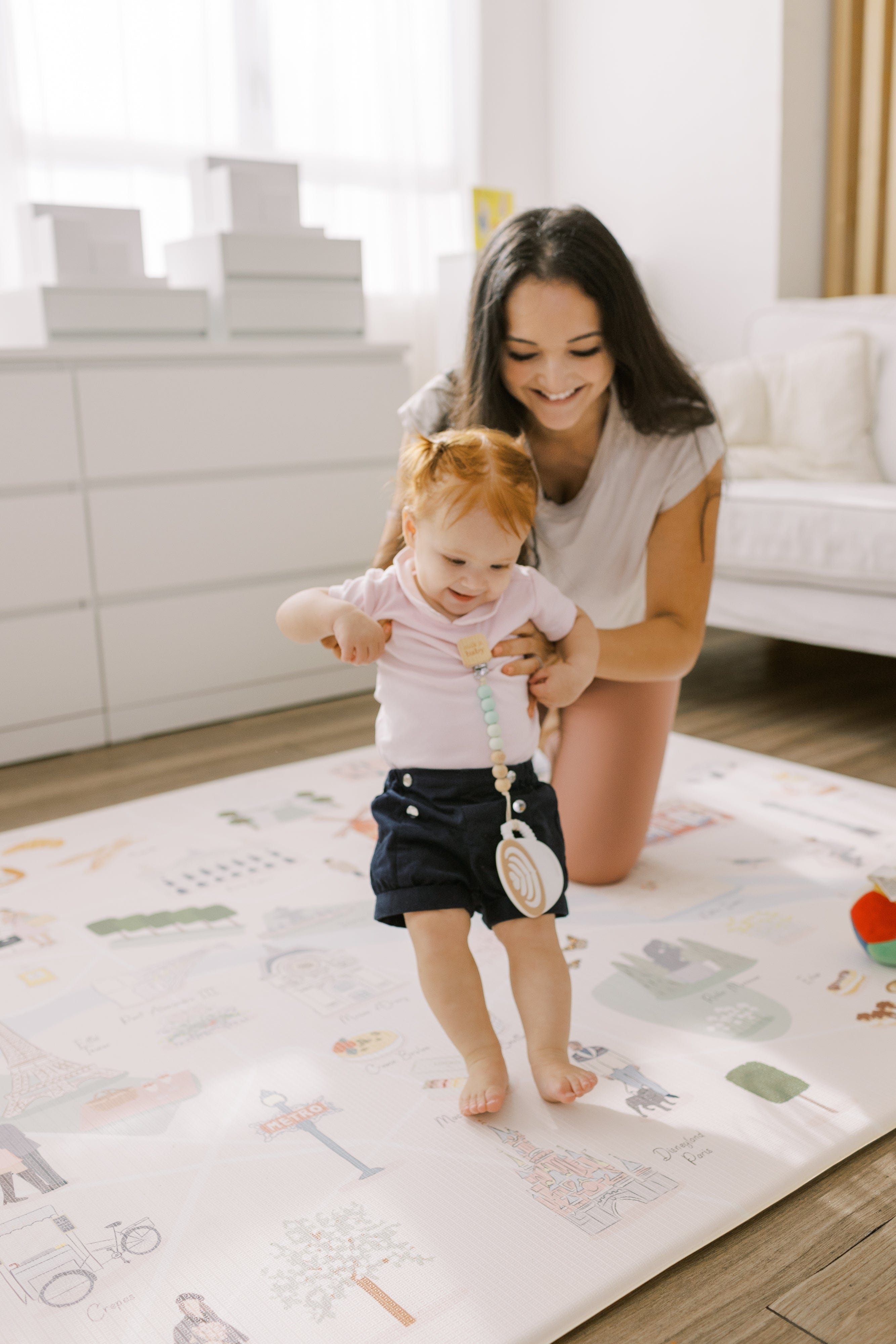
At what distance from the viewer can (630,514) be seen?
158 centimetres

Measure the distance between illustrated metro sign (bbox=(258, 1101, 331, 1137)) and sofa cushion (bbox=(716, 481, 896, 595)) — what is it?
144cm

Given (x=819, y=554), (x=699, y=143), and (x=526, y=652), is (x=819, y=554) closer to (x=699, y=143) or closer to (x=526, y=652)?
(x=526, y=652)

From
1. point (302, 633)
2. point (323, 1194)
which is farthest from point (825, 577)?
point (323, 1194)

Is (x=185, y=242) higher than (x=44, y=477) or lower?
higher

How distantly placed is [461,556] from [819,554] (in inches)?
59.8

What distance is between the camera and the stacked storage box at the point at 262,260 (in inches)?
100.0

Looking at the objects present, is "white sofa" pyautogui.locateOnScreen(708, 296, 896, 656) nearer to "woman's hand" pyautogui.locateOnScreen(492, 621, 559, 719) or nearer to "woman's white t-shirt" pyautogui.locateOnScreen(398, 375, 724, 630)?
"woman's white t-shirt" pyautogui.locateOnScreen(398, 375, 724, 630)

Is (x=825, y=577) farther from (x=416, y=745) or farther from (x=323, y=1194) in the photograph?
(x=323, y=1194)

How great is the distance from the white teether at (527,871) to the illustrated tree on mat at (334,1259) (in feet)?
0.99

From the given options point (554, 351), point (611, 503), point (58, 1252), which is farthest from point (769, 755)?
point (58, 1252)

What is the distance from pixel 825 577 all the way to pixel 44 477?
1564mm

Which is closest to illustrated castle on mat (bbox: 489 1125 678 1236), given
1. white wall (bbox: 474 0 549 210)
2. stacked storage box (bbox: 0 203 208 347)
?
stacked storage box (bbox: 0 203 208 347)

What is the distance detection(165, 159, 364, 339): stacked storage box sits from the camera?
8.33ft

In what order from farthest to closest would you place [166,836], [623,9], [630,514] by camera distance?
[623,9] → [166,836] → [630,514]
